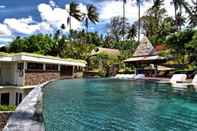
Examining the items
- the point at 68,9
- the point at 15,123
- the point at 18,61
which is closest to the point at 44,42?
the point at 68,9

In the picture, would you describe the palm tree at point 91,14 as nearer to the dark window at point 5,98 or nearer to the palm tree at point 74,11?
the palm tree at point 74,11

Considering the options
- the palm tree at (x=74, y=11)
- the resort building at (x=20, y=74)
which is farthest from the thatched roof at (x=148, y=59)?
the palm tree at (x=74, y=11)

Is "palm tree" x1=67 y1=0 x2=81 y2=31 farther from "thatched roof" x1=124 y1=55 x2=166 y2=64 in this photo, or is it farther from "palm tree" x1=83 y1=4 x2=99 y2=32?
"thatched roof" x1=124 y1=55 x2=166 y2=64

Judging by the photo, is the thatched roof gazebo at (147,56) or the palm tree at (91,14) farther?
the palm tree at (91,14)

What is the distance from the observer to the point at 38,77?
2262 centimetres

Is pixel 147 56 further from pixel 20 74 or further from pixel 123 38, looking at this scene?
pixel 123 38

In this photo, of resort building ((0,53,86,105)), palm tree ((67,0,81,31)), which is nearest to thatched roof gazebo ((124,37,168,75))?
resort building ((0,53,86,105))

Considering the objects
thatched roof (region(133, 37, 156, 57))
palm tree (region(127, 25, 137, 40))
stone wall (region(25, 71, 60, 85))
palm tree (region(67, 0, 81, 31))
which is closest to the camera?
stone wall (region(25, 71, 60, 85))

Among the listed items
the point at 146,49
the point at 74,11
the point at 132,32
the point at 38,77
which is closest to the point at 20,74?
the point at 38,77

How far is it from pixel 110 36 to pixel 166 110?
2247 inches

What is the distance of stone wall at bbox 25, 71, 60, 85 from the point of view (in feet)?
68.1

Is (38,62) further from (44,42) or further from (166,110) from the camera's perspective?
(44,42)

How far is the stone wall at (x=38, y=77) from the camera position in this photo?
68.1ft

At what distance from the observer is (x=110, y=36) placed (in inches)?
2640
